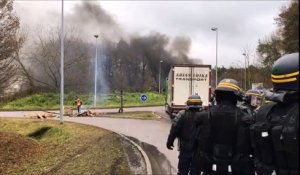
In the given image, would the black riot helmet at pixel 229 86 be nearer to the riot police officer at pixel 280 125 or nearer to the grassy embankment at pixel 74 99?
the riot police officer at pixel 280 125

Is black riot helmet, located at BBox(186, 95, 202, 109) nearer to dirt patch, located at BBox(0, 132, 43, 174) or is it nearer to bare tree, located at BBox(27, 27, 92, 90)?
dirt patch, located at BBox(0, 132, 43, 174)

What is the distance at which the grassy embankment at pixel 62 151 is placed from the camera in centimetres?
1294

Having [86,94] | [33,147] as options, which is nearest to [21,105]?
[86,94]

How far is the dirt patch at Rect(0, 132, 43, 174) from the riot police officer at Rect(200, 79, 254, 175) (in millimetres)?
11038

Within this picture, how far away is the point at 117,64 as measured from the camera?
60781mm

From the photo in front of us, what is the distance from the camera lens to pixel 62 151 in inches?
672

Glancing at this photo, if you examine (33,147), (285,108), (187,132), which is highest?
(285,108)

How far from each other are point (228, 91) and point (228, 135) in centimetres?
44

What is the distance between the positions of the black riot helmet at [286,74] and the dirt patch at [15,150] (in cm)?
1286

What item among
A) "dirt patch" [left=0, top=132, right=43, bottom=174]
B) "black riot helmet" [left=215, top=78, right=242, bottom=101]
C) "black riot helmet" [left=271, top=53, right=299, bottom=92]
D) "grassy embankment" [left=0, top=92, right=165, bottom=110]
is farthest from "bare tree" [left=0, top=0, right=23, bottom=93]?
"grassy embankment" [left=0, top=92, right=165, bottom=110]

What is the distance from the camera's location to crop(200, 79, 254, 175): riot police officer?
4.81 m

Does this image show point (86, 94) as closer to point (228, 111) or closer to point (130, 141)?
point (130, 141)

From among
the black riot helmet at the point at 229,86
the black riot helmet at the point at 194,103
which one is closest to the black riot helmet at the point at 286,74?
the black riot helmet at the point at 229,86

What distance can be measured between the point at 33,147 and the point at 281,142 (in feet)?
56.6
